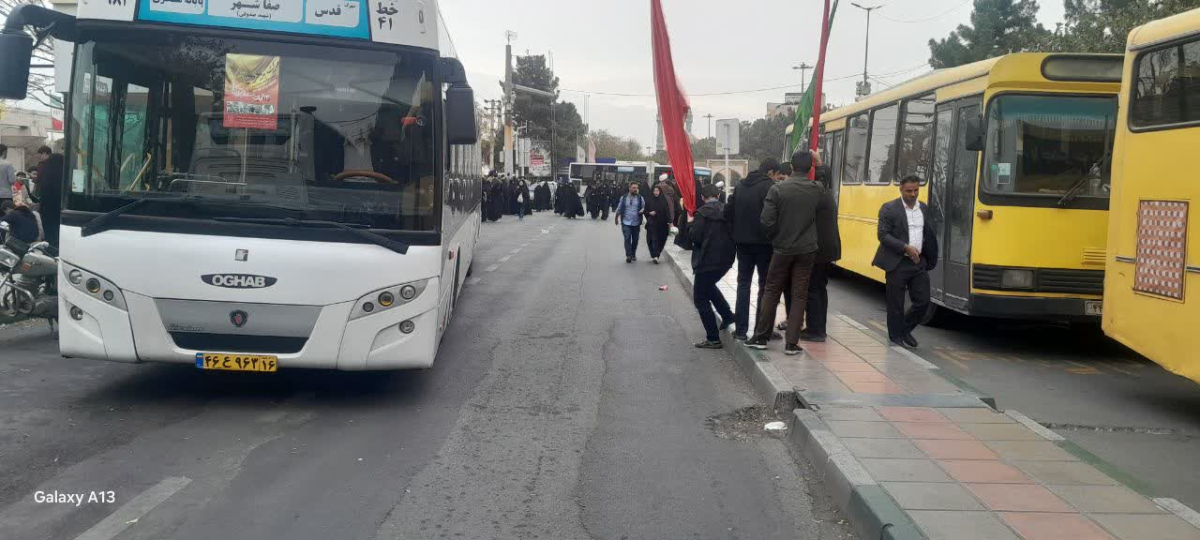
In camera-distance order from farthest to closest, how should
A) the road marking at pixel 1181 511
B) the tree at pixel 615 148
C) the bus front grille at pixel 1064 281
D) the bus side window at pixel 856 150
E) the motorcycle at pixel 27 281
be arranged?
the tree at pixel 615 148 < the bus side window at pixel 856 150 < the bus front grille at pixel 1064 281 < the motorcycle at pixel 27 281 < the road marking at pixel 1181 511

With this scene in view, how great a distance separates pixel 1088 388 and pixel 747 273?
3147 mm

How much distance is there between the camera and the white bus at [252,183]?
6.85m

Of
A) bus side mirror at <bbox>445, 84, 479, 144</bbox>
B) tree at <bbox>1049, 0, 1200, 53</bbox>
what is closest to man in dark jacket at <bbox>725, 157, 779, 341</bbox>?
bus side mirror at <bbox>445, 84, 479, 144</bbox>

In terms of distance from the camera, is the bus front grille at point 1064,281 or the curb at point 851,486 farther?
the bus front grille at point 1064,281

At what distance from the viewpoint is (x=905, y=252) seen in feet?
33.3

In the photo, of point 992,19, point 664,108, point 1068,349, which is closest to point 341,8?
point 664,108

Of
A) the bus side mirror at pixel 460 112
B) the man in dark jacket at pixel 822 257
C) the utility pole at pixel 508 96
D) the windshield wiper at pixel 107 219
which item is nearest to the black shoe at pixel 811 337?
the man in dark jacket at pixel 822 257

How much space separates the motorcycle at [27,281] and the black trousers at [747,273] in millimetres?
6361

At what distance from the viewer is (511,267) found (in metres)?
19.5

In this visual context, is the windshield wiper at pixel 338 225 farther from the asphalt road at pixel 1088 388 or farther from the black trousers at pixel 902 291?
the black trousers at pixel 902 291

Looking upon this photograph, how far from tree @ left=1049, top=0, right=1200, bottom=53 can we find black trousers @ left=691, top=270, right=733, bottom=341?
46.7 ft

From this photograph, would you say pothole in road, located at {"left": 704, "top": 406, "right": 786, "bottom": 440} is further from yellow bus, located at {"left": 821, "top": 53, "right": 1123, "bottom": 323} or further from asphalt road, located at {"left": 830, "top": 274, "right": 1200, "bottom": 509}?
yellow bus, located at {"left": 821, "top": 53, "right": 1123, "bottom": 323}

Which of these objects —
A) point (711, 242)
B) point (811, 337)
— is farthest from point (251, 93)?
point (811, 337)

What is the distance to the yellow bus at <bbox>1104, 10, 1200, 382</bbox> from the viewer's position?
7.20 meters
